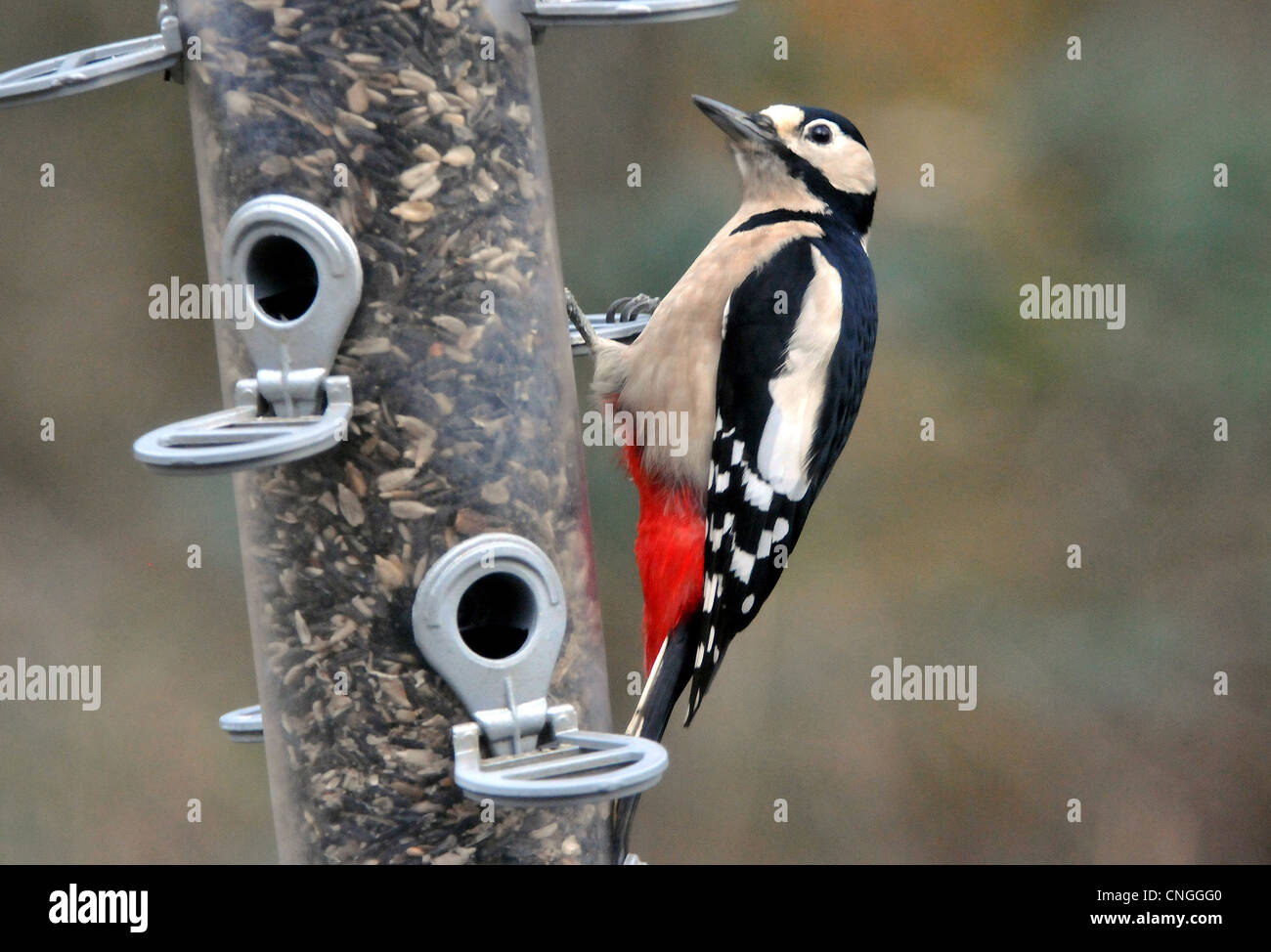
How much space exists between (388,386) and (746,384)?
111 cm

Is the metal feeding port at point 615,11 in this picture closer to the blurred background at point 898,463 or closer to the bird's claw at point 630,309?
the bird's claw at point 630,309

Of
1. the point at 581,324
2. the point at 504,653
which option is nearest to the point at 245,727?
the point at 504,653

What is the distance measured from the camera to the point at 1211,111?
5902 millimetres

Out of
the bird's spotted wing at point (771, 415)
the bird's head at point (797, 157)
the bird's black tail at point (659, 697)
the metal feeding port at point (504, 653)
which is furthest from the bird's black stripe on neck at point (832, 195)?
the metal feeding port at point (504, 653)

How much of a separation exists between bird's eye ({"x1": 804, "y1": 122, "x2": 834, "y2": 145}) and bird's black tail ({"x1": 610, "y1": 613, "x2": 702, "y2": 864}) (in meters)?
1.20

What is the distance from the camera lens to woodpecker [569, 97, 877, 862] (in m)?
3.30

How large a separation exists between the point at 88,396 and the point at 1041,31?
3.94 m

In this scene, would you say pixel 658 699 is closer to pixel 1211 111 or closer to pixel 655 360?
pixel 655 360

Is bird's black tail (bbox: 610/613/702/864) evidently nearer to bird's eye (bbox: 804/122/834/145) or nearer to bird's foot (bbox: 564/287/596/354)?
bird's foot (bbox: 564/287/596/354)

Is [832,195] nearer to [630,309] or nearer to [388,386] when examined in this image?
[630,309]

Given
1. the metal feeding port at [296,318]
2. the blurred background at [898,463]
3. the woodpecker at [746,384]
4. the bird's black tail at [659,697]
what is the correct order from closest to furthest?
the metal feeding port at [296,318] < the bird's black tail at [659,697] < the woodpecker at [746,384] < the blurred background at [898,463]

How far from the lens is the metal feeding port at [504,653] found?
8.13 ft

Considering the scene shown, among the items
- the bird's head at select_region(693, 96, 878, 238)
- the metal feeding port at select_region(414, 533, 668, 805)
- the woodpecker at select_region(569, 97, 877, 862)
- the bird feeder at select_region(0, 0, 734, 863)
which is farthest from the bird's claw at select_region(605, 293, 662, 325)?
the metal feeding port at select_region(414, 533, 668, 805)

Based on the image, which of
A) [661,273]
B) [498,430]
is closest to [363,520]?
[498,430]
